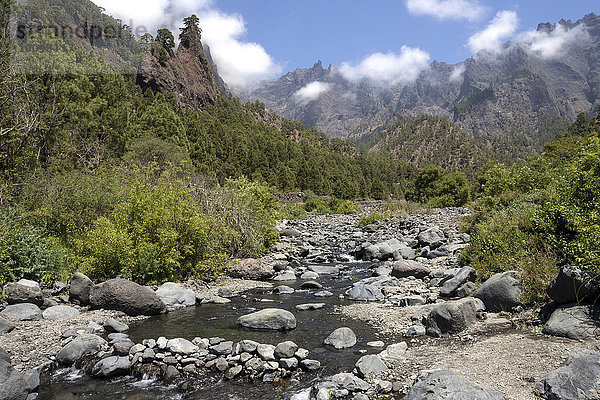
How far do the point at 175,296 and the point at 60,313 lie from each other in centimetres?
298

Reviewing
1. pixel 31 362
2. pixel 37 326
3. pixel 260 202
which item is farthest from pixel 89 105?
pixel 31 362

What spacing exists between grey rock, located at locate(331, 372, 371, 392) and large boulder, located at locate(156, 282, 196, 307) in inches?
255

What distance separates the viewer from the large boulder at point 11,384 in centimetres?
556

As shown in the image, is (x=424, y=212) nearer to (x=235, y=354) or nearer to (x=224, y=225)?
(x=224, y=225)

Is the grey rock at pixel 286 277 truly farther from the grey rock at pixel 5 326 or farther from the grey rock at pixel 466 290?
the grey rock at pixel 5 326

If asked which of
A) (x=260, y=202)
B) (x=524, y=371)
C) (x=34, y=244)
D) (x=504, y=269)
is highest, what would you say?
(x=260, y=202)

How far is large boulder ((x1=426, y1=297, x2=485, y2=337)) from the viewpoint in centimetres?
779

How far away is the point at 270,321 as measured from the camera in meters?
9.06

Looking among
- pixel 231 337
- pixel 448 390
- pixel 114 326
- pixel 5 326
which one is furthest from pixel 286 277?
pixel 448 390

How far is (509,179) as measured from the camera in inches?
800

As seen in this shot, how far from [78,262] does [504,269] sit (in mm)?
13892

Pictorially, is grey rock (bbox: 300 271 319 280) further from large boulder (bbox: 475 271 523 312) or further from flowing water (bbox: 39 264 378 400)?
large boulder (bbox: 475 271 523 312)

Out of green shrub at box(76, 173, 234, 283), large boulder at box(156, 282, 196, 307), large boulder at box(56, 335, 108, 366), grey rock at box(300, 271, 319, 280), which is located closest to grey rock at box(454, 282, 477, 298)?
grey rock at box(300, 271, 319, 280)

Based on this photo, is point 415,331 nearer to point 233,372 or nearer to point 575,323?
point 575,323
